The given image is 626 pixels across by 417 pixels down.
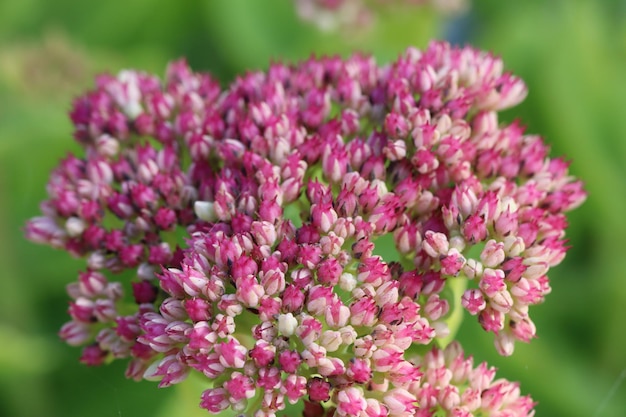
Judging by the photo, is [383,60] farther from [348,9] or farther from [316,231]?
[316,231]

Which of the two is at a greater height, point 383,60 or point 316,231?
point 383,60

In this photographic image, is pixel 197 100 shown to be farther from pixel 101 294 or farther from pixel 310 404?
pixel 310 404

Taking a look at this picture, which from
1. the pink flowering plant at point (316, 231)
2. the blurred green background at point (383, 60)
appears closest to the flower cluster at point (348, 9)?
the blurred green background at point (383, 60)

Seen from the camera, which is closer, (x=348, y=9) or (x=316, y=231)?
(x=316, y=231)

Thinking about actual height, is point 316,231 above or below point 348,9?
below

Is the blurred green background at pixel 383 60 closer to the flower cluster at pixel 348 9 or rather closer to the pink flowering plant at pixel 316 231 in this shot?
the flower cluster at pixel 348 9

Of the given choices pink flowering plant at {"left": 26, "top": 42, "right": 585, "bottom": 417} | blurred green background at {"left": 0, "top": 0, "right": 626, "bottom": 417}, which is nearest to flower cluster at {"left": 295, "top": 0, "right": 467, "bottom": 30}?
blurred green background at {"left": 0, "top": 0, "right": 626, "bottom": 417}

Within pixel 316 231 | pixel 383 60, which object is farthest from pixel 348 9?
pixel 316 231
